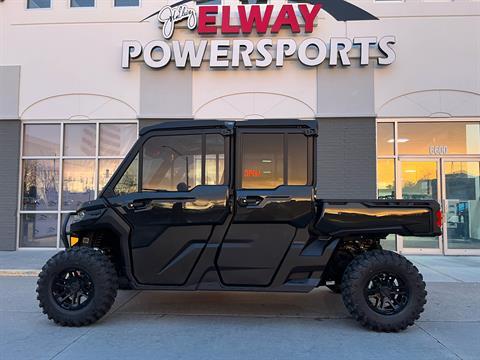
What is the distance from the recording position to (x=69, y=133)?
11.0m

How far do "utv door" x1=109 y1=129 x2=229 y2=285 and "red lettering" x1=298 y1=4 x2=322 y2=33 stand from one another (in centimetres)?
690

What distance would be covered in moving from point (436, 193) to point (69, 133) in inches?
402

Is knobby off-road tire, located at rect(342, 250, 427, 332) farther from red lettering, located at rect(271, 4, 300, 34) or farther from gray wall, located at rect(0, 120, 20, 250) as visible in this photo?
gray wall, located at rect(0, 120, 20, 250)

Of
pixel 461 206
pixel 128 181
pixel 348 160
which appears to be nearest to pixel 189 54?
pixel 348 160

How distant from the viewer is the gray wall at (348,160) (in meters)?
10.2

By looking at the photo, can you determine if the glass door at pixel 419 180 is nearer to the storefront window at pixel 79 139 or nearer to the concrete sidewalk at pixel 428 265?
the concrete sidewalk at pixel 428 265

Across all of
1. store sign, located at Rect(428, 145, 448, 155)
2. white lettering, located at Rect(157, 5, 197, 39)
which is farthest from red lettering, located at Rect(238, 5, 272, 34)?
store sign, located at Rect(428, 145, 448, 155)

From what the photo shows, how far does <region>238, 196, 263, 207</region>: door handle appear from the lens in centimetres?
476

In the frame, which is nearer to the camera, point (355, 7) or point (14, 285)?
point (14, 285)

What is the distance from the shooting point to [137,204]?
4875mm

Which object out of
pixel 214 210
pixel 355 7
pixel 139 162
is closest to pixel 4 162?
pixel 139 162

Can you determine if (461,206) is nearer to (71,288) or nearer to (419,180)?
(419,180)

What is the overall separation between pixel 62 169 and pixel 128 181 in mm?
6881

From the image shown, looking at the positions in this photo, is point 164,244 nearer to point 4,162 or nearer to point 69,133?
point 69,133
